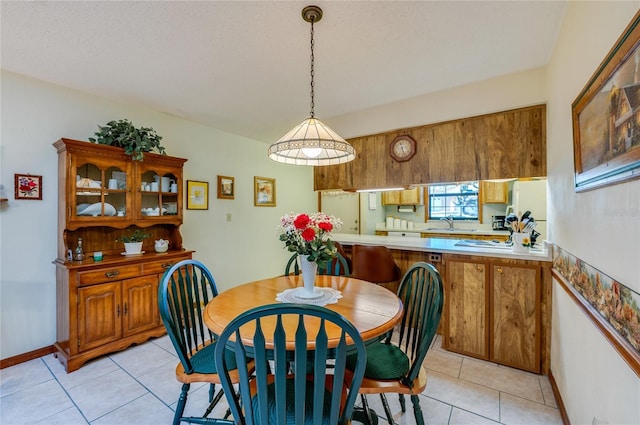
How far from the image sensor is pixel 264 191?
4.67 meters

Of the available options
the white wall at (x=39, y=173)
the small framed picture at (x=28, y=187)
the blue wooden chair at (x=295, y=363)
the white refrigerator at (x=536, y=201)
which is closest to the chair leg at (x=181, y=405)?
the blue wooden chair at (x=295, y=363)

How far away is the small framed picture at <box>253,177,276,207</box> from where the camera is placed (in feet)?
14.9

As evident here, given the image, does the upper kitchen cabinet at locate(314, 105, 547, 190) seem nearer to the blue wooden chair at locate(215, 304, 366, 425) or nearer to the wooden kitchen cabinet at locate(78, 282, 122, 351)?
the blue wooden chair at locate(215, 304, 366, 425)

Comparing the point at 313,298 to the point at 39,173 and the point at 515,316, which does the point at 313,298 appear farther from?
the point at 39,173

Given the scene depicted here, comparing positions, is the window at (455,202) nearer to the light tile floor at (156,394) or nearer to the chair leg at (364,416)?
the light tile floor at (156,394)

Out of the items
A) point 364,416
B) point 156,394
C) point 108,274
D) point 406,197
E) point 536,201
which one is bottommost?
point 156,394

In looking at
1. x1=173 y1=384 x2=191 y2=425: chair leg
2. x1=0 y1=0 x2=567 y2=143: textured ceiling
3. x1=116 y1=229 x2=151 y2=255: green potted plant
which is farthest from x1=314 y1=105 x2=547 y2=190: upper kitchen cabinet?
x1=173 y1=384 x2=191 y2=425: chair leg

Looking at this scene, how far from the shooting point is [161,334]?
112 inches

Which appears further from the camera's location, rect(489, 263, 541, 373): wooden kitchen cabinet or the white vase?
rect(489, 263, 541, 373): wooden kitchen cabinet

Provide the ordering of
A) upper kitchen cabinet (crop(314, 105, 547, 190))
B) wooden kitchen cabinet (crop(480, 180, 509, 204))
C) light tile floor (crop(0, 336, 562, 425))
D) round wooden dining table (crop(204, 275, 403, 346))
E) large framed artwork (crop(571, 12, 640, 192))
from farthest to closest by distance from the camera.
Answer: wooden kitchen cabinet (crop(480, 180, 509, 204)), upper kitchen cabinet (crop(314, 105, 547, 190)), light tile floor (crop(0, 336, 562, 425)), round wooden dining table (crop(204, 275, 403, 346)), large framed artwork (crop(571, 12, 640, 192))

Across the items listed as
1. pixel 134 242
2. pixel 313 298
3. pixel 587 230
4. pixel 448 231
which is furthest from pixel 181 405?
pixel 448 231

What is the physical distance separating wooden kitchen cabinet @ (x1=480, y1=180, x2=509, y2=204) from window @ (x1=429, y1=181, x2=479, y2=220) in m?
0.32

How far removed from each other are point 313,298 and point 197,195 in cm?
265

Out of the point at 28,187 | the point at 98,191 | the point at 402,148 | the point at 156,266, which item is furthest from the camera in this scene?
the point at 402,148
